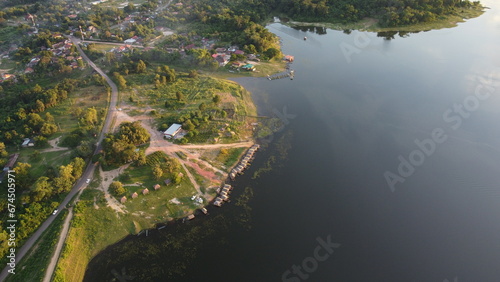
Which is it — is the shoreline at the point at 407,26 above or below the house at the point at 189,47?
above

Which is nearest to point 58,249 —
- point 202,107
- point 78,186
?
point 78,186

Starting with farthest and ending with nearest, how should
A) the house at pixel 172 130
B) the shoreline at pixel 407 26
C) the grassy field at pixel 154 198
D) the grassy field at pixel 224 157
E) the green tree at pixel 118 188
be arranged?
the shoreline at pixel 407 26 → the house at pixel 172 130 → the grassy field at pixel 224 157 → the green tree at pixel 118 188 → the grassy field at pixel 154 198

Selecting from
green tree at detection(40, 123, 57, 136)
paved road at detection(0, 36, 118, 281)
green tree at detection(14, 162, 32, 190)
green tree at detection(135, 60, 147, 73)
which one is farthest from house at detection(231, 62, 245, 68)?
green tree at detection(14, 162, 32, 190)

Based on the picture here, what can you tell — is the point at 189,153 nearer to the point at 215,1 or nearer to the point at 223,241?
the point at 223,241

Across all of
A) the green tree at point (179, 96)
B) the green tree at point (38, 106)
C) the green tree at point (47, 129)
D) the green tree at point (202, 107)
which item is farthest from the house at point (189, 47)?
the green tree at point (47, 129)

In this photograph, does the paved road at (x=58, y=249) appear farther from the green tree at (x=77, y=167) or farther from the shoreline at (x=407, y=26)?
the shoreline at (x=407, y=26)

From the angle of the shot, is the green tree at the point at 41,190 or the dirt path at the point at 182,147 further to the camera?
the dirt path at the point at 182,147

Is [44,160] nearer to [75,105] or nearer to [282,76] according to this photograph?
[75,105]
